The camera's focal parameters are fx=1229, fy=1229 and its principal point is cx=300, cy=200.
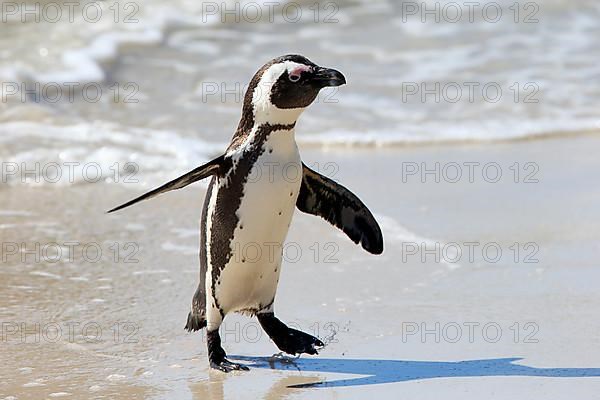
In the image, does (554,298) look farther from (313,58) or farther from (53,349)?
(313,58)

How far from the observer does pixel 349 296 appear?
5.09m

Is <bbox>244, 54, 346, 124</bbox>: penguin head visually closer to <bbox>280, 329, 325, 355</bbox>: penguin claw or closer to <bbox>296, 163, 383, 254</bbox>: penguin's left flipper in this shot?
<bbox>296, 163, 383, 254</bbox>: penguin's left flipper

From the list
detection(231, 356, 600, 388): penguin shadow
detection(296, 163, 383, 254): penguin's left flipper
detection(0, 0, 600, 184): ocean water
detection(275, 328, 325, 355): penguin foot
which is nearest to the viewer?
detection(231, 356, 600, 388): penguin shadow

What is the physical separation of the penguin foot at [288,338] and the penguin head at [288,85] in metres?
0.73

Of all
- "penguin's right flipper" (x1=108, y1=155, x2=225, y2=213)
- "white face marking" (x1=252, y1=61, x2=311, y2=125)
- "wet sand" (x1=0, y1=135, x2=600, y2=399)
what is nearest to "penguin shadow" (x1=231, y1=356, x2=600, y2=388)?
"wet sand" (x1=0, y1=135, x2=600, y2=399)

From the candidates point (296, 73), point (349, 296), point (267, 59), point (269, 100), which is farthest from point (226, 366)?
point (267, 59)

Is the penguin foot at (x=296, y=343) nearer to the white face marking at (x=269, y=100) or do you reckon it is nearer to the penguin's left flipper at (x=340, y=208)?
the penguin's left flipper at (x=340, y=208)

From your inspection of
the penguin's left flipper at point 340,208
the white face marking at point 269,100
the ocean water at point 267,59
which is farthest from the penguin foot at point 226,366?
the ocean water at point 267,59

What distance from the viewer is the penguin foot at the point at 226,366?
4051 mm

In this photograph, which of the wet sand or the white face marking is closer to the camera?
the white face marking

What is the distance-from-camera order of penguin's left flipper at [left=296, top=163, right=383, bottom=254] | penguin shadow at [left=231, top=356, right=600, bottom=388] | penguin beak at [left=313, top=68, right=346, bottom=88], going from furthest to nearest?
penguin's left flipper at [left=296, top=163, right=383, bottom=254] → penguin shadow at [left=231, top=356, right=600, bottom=388] → penguin beak at [left=313, top=68, right=346, bottom=88]

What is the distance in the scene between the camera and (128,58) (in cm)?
1081

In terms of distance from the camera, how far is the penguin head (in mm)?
3865

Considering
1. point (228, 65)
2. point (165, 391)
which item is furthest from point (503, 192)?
point (228, 65)
